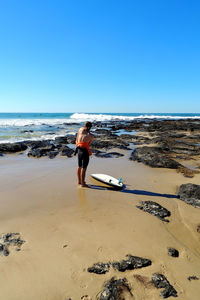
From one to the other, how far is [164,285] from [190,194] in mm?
3064

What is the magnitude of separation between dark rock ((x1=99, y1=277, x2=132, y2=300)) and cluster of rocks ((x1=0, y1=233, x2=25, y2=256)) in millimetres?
1509

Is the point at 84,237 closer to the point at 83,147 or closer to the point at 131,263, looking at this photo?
the point at 131,263

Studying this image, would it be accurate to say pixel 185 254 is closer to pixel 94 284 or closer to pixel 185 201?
Result: pixel 94 284

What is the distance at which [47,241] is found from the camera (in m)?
3.00

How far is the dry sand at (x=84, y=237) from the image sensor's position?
7.41 feet

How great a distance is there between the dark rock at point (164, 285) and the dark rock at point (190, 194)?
8.46 feet

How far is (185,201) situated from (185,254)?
Result: 2.02 m

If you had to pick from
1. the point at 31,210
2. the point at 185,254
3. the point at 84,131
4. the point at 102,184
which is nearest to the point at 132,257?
the point at 185,254

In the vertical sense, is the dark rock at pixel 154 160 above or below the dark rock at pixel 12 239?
above

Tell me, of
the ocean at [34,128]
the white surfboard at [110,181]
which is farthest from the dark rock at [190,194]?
the ocean at [34,128]

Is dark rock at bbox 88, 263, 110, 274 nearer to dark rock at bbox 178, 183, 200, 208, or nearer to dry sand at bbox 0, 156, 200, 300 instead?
dry sand at bbox 0, 156, 200, 300

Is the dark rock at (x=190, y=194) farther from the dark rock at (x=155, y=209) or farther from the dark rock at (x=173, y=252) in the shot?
the dark rock at (x=173, y=252)

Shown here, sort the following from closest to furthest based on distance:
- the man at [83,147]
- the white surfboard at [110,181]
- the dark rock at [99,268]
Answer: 1. the dark rock at [99,268]
2. the white surfboard at [110,181]
3. the man at [83,147]

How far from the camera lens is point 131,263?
2.56 m
